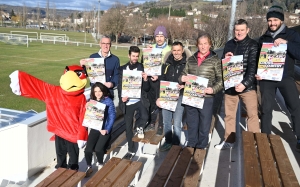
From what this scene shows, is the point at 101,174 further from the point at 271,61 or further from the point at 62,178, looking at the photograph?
the point at 271,61

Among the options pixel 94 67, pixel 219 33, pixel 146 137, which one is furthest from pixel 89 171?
pixel 219 33

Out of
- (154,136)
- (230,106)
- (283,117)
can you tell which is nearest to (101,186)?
(154,136)

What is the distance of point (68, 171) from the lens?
3416 mm

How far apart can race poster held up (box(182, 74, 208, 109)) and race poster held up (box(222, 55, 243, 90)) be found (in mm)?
409

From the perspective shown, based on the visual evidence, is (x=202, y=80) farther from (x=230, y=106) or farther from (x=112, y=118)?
(x=112, y=118)

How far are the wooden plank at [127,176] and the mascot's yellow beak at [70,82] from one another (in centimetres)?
125

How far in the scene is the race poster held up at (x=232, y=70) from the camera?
4.08m

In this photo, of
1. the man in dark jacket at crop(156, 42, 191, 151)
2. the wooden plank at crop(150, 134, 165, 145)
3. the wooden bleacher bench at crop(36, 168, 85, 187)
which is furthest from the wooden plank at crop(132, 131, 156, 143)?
the wooden bleacher bench at crop(36, 168, 85, 187)

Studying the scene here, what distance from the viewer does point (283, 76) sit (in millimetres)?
4324

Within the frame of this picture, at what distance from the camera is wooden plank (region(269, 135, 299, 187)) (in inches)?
113

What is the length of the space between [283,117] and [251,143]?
3433mm

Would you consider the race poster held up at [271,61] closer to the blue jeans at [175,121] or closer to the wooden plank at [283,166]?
the wooden plank at [283,166]

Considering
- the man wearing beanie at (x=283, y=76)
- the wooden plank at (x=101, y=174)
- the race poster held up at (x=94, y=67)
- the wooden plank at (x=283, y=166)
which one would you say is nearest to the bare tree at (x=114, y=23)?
the race poster held up at (x=94, y=67)

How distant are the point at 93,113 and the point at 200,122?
5.26 feet
